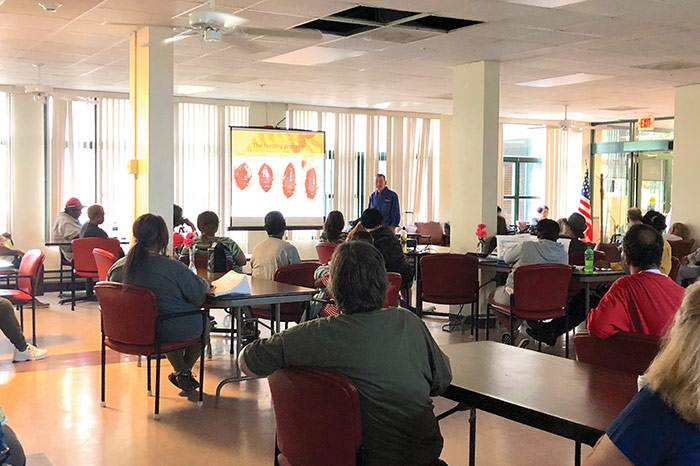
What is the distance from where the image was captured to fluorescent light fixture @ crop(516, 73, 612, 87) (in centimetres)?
966

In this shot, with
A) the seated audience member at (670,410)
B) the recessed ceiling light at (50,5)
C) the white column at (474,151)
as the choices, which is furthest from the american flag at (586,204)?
the seated audience member at (670,410)

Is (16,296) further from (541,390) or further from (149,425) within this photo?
(541,390)

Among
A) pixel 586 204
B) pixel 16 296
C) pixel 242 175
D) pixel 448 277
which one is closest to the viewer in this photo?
pixel 16 296

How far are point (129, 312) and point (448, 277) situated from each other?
3358mm

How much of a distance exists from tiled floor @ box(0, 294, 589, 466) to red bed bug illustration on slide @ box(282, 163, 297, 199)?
6600 millimetres

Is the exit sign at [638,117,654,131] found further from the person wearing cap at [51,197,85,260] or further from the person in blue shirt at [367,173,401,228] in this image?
the person wearing cap at [51,197,85,260]

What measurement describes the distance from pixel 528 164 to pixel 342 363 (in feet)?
48.0

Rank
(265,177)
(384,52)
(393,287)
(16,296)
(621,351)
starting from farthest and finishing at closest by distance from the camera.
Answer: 1. (265,177)
2. (384,52)
3. (16,296)
4. (393,287)
5. (621,351)

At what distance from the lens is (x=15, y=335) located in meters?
6.32

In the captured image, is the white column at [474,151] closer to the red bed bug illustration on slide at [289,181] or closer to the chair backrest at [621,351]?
the red bed bug illustration on slide at [289,181]

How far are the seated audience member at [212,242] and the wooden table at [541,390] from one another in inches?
137

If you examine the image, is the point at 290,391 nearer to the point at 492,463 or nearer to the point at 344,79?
the point at 492,463

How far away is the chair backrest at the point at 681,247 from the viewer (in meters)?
9.45

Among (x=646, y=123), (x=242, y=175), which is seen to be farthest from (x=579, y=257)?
(x=646, y=123)
